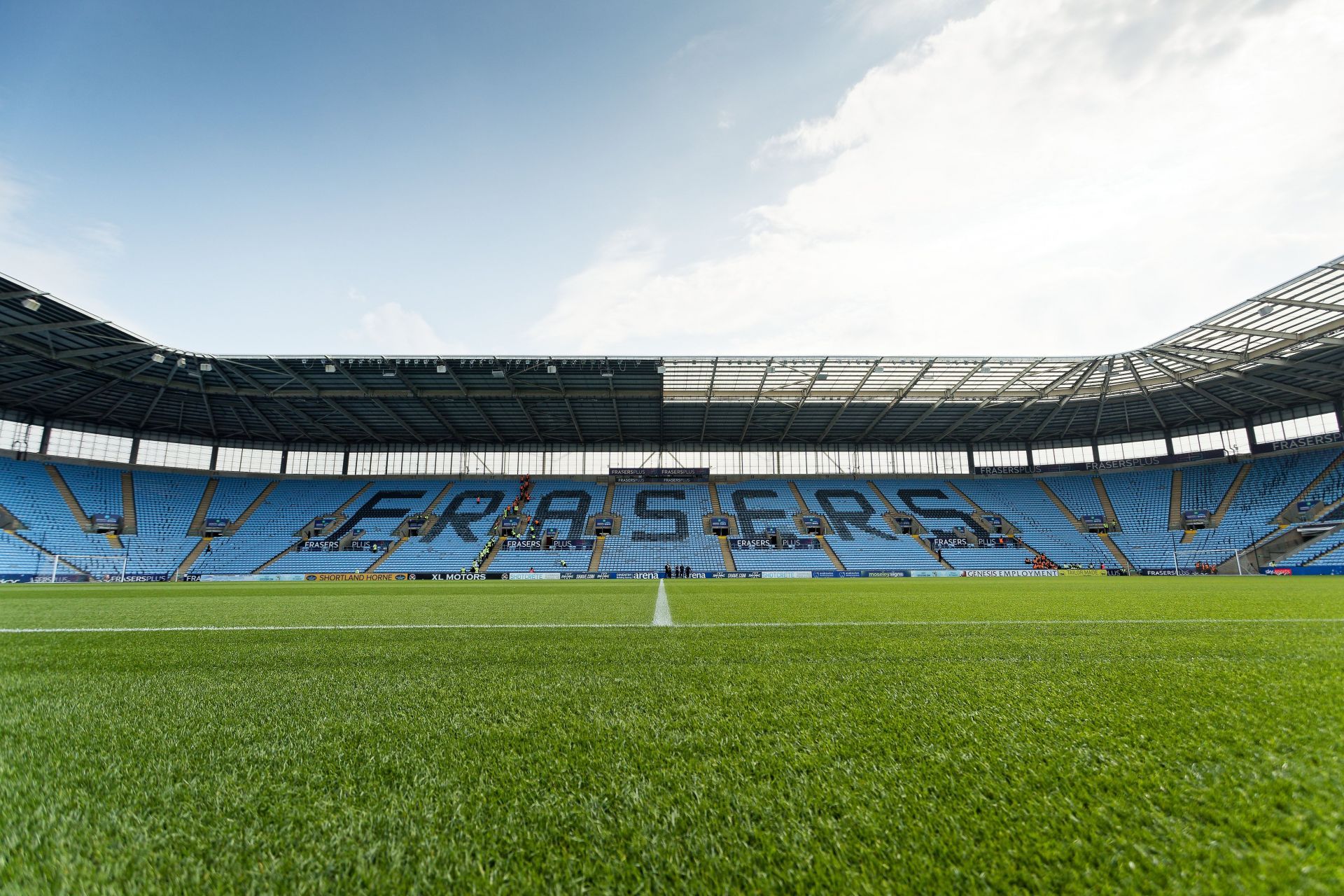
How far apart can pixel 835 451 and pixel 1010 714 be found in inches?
1505

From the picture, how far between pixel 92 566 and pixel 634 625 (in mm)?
33516

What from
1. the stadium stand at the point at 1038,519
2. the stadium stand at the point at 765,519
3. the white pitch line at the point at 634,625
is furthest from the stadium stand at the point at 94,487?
the stadium stand at the point at 1038,519

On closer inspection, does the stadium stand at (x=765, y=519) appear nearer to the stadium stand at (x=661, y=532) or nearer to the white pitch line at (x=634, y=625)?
the stadium stand at (x=661, y=532)

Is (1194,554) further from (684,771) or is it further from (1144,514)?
(684,771)

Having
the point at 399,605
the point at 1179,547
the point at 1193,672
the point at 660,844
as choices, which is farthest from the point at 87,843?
the point at 1179,547

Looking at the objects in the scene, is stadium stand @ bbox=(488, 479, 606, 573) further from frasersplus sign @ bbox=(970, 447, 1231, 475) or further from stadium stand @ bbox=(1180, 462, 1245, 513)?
stadium stand @ bbox=(1180, 462, 1245, 513)

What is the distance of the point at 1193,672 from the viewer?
9.53ft

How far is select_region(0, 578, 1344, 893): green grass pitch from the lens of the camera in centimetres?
113

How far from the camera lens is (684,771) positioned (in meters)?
1.68

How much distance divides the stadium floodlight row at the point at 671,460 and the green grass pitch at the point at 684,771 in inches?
876

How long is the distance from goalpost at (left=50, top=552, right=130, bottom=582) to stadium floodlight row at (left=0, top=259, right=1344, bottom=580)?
0.16 meters

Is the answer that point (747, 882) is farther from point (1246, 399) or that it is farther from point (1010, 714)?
point (1246, 399)

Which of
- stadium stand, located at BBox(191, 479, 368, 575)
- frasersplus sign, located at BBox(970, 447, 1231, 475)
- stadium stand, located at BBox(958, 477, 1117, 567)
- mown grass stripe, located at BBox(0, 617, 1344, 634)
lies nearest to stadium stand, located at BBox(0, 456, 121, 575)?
stadium stand, located at BBox(191, 479, 368, 575)

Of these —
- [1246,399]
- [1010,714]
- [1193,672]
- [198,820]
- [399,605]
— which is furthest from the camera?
[1246,399]
